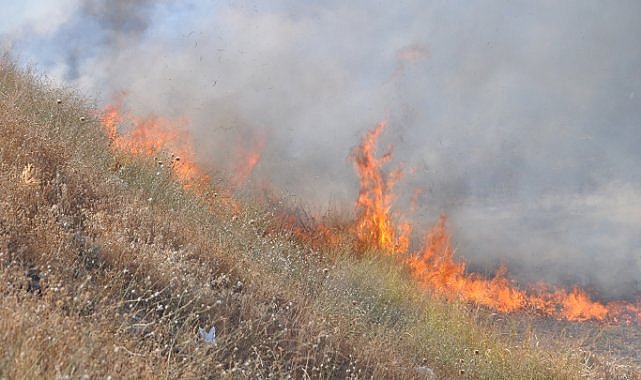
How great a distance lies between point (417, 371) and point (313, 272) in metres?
2.48

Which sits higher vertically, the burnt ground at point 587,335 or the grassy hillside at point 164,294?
the burnt ground at point 587,335

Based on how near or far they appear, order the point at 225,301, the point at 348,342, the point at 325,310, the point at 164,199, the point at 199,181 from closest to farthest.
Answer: the point at 225,301 → the point at 348,342 → the point at 325,310 → the point at 164,199 → the point at 199,181

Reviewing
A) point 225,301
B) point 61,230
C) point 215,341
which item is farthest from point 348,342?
point 61,230

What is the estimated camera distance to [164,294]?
406cm

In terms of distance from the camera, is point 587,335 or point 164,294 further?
point 587,335

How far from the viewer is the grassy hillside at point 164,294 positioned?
9.27ft

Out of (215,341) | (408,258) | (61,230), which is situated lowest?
(215,341)

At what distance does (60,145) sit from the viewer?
5.62m

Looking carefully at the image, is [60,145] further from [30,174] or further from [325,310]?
[325,310]

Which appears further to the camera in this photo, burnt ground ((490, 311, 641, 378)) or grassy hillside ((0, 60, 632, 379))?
burnt ground ((490, 311, 641, 378))

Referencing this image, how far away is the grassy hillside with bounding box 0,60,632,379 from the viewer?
283cm

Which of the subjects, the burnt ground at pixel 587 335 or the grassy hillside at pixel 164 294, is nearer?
the grassy hillside at pixel 164 294

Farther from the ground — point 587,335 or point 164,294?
point 587,335

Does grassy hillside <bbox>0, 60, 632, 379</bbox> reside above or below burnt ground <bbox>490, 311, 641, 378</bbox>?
below
